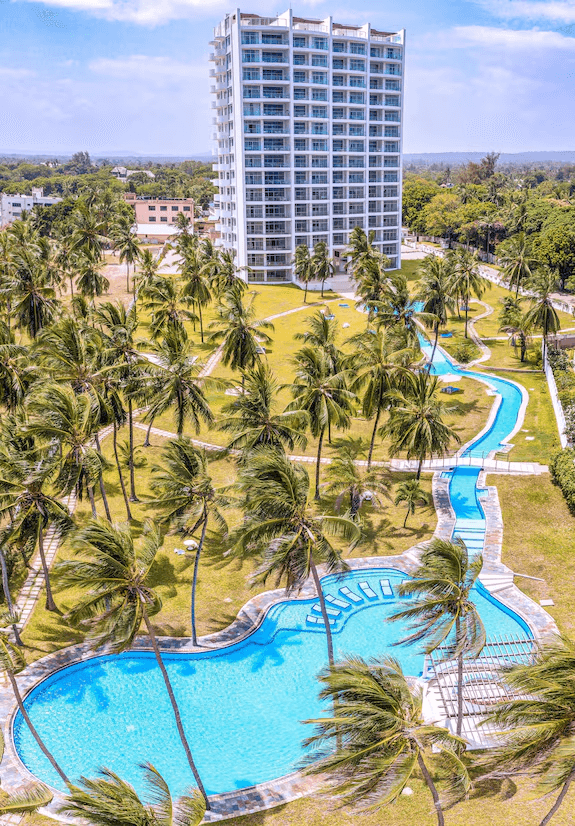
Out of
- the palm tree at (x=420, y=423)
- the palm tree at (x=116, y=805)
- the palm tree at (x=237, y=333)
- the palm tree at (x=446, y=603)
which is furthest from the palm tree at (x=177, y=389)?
the palm tree at (x=116, y=805)

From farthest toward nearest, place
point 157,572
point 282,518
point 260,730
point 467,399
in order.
Result: 1. point 467,399
2. point 157,572
3. point 260,730
4. point 282,518

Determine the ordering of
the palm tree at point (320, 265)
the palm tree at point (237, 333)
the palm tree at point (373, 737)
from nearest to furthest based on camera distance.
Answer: the palm tree at point (373, 737) → the palm tree at point (237, 333) → the palm tree at point (320, 265)

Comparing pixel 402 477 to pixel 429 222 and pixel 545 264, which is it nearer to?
pixel 545 264

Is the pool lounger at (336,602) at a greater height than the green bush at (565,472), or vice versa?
the green bush at (565,472)

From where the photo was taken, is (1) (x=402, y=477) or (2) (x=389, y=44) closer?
(1) (x=402, y=477)

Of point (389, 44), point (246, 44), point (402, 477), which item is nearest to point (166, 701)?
Answer: point (402, 477)

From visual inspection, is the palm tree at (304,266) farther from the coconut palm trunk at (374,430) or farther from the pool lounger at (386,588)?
the pool lounger at (386,588)

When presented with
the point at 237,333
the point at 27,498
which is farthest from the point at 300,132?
the point at 27,498
